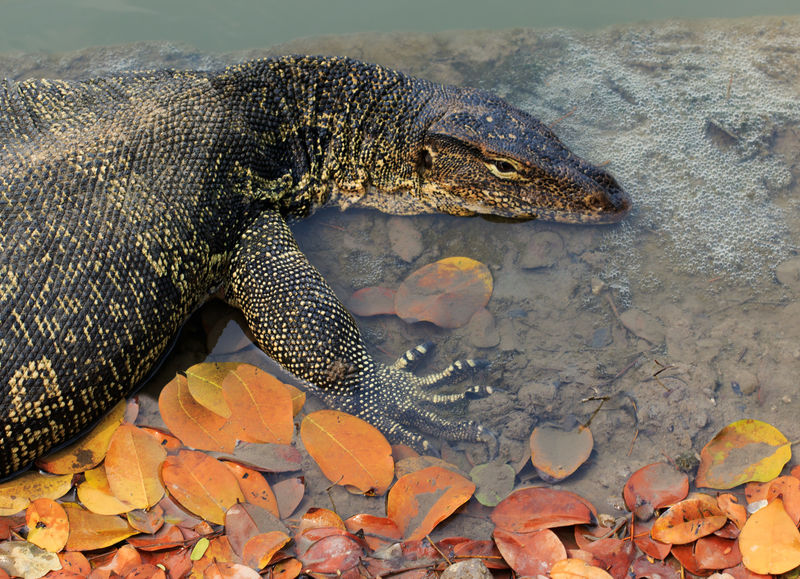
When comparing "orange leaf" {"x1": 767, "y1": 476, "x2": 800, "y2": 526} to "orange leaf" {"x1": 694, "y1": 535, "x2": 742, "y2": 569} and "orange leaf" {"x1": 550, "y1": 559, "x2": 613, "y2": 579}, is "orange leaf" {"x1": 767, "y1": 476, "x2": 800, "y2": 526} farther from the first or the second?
"orange leaf" {"x1": 550, "y1": 559, "x2": 613, "y2": 579}

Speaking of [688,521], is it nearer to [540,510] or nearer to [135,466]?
[540,510]

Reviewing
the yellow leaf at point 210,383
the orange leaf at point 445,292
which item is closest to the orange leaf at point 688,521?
the orange leaf at point 445,292

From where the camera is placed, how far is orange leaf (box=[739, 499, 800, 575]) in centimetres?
304

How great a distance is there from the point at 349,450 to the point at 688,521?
178 cm

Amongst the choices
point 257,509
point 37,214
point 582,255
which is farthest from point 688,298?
point 37,214

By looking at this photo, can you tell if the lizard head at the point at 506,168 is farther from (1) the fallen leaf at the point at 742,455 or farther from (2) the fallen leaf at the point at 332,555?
(2) the fallen leaf at the point at 332,555

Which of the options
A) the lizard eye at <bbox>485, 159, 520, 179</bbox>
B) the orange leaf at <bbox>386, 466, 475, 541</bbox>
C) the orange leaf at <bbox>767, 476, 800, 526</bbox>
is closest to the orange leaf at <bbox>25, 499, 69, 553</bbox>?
the orange leaf at <bbox>386, 466, 475, 541</bbox>

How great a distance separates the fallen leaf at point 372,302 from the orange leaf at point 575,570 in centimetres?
199

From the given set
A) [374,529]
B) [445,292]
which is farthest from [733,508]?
[445,292]

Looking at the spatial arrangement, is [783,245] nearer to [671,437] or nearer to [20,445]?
[671,437]

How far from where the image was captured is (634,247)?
15.6ft

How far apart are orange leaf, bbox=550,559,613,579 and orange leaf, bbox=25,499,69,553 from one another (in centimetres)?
242

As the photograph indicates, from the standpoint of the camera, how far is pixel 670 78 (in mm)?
6113

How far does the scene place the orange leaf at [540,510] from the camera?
3318mm
